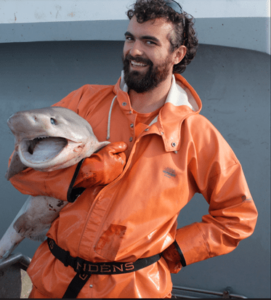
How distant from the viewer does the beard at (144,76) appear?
1452mm

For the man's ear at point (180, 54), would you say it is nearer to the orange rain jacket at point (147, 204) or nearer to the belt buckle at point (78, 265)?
the orange rain jacket at point (147, 204)

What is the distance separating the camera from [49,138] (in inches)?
42.6

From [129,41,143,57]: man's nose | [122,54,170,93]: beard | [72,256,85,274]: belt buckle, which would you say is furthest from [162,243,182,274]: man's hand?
[129,41,143,57]: man's nose

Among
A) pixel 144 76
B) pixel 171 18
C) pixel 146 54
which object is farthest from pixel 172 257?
pixel 171 18

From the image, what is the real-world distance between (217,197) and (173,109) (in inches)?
17.9

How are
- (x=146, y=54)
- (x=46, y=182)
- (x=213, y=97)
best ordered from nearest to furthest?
1. (x=46, y=182)
2. (x=146, y=54)
3. (x=213, y=97)

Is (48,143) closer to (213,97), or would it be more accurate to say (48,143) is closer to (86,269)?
(86,269)

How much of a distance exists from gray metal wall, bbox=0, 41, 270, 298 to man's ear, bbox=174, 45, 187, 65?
0.56 m

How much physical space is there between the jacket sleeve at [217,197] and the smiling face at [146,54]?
0.35m

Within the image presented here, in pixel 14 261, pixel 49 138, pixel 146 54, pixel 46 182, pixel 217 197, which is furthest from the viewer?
pixel 14 261

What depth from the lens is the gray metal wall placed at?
213cm

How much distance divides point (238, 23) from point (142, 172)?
1.29 meters

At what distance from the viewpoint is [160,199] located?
124 cm

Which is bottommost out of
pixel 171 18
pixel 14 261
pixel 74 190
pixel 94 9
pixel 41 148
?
pixel 14 261
